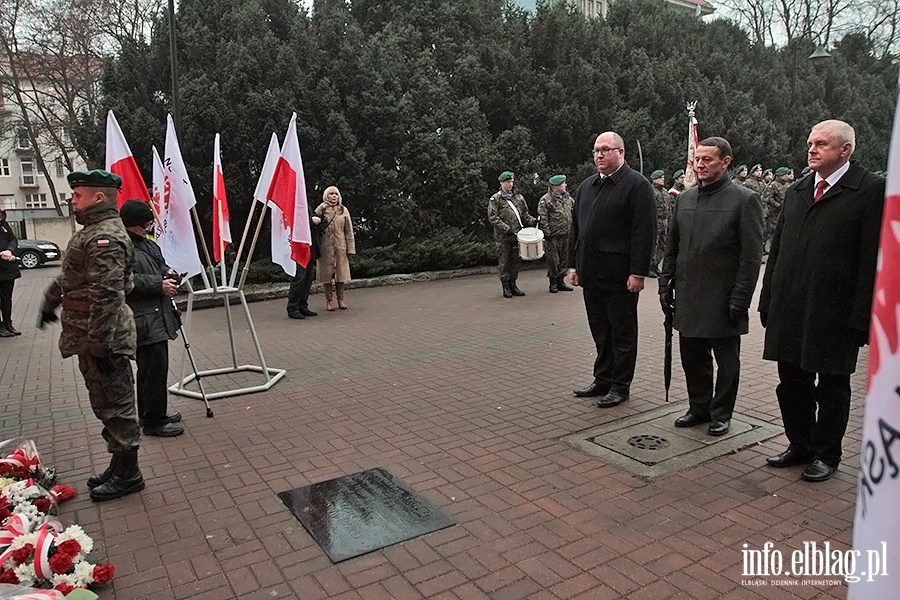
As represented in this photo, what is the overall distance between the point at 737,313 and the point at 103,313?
3891mm

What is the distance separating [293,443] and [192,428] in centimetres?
99

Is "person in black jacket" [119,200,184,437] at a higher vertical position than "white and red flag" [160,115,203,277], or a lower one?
lower

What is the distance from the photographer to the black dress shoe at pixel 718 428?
15.8 ft

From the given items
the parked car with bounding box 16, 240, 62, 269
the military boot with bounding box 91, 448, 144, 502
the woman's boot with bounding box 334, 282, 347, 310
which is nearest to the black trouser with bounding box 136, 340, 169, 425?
the military boot with bounding box 91, 448, 144, 502

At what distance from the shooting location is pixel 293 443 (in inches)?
198

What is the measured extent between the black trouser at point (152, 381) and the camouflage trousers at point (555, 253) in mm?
8230

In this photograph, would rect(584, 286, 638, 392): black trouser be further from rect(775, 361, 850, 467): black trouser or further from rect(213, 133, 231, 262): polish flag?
rect(213, 133, 231, 262): polish flag

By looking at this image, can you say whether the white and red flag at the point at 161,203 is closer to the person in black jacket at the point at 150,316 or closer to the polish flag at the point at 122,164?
the polish flag at the point at 122,164

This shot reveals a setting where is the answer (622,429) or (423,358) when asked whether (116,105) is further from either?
(622,429)

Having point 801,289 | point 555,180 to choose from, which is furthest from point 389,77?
point 801,289

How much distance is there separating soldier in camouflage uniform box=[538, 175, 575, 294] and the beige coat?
3.52 m

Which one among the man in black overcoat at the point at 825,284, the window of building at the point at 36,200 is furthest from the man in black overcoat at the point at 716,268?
the window of building at the point at 36,200

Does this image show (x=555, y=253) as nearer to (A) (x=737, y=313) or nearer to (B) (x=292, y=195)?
(B) (x=292, y=195)

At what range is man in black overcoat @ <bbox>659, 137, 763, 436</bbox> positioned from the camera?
4594 mm
